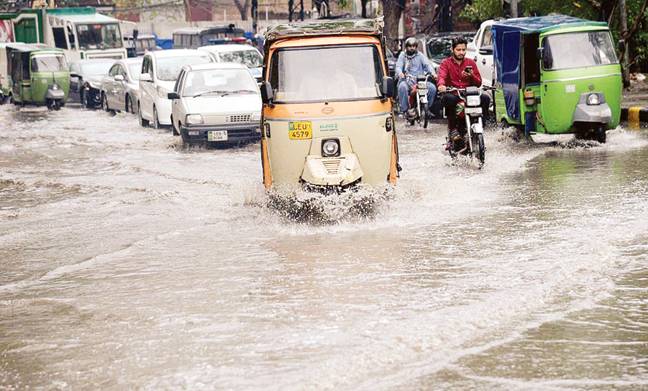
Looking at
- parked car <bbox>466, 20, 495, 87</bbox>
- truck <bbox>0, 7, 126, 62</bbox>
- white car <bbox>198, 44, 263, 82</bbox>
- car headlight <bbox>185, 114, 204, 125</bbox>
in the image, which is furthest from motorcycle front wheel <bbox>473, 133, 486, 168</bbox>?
truck <bbox>0, 7, 126, 62</bbox>

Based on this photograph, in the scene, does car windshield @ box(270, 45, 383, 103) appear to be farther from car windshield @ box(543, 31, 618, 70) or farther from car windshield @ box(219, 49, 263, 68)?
car windshield @ box(219, 49, 263, 68)

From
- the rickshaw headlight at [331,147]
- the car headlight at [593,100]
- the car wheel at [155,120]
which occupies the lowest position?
the car wheel at [155,120]

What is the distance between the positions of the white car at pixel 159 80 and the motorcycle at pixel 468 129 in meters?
9.89

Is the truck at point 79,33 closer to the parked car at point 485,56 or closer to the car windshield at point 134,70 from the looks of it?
the car windshield at point 134,70

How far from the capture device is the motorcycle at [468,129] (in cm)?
1570

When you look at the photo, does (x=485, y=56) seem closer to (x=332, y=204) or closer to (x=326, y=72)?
(x=326, y=72)

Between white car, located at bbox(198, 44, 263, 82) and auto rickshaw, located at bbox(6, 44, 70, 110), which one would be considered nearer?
white car, located at bbox(198, 44, 263, 82)

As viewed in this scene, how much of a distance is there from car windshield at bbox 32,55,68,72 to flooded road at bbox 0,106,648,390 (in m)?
22.1

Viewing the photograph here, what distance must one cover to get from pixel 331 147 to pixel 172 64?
14.9 metres

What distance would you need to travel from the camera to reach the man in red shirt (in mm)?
16016

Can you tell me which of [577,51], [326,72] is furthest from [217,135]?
[326,72]

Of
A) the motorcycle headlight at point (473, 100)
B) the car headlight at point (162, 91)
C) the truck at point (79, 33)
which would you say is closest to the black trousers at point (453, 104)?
the motorcycle headlight at point (473, 100)

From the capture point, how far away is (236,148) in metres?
21.3

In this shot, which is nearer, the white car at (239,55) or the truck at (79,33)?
the white car at (239,55)
